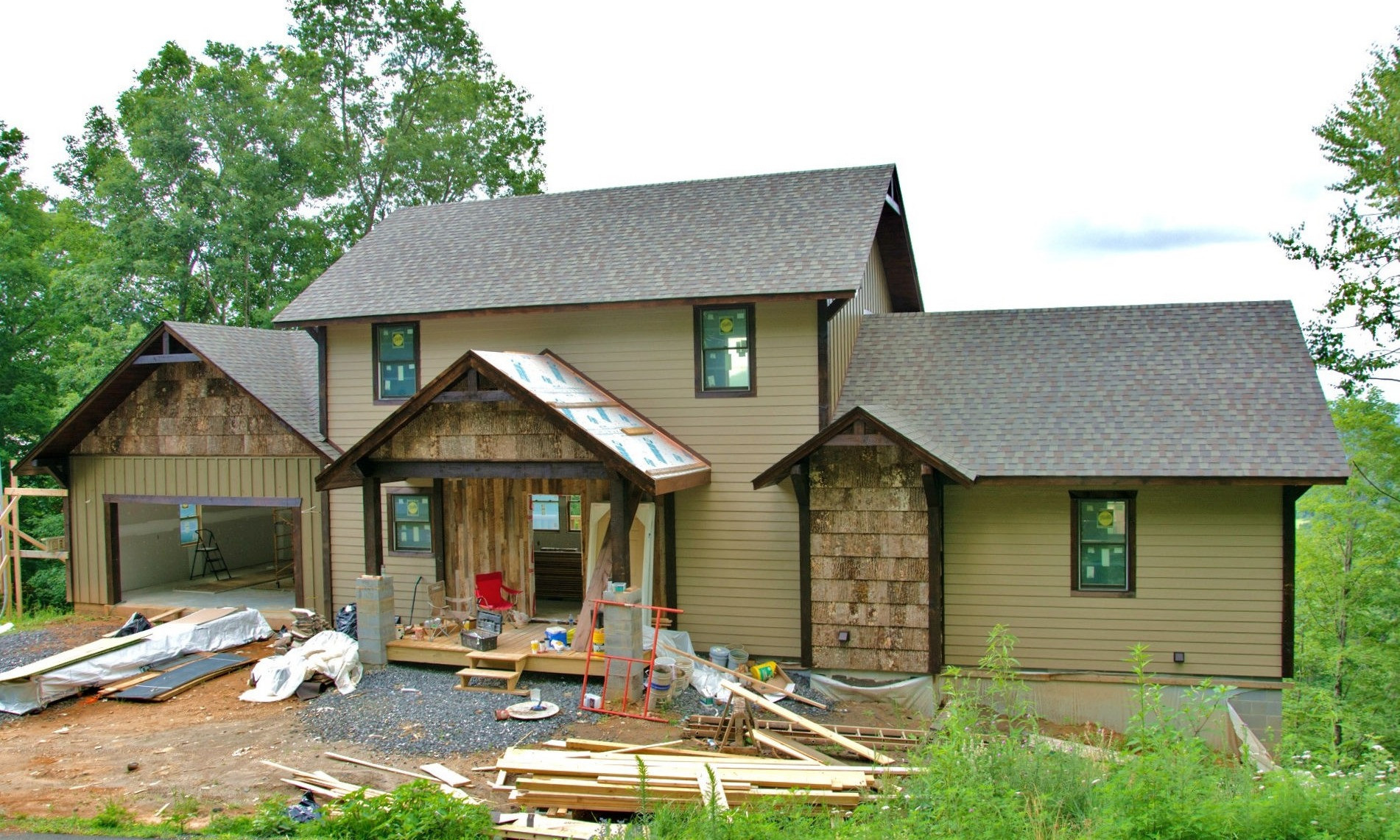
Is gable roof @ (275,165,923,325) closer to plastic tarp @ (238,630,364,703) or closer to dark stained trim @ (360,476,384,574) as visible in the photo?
dark stained trim @ (360,476,384,574)

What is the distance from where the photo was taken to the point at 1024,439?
12.5 m

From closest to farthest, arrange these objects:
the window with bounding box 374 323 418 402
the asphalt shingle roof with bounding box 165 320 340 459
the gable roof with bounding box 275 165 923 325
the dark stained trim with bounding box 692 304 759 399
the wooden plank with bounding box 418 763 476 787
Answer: the wooden plank with bounding box 418 763 476 787, the dark stained trim with bounding box 692 304 759 399, the gable roof with bounding box 275 165 923 325, the window with bounding box 374 323 418 402, the asphalt shingle roof with bounding box 165 320 340 459

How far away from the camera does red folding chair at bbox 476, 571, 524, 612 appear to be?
555 inches

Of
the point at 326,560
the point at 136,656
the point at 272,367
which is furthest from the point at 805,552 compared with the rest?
the point at 272,367

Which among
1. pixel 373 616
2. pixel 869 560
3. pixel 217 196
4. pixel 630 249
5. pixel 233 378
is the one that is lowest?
pixel 373 616

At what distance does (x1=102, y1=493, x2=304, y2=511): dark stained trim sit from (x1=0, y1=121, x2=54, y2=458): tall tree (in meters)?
9.46

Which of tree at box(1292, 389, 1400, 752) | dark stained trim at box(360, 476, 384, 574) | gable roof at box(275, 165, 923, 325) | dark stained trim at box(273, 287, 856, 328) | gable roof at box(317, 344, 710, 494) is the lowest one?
tree at box(1292, 389, 1400, 752)

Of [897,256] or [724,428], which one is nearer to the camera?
[724,428]

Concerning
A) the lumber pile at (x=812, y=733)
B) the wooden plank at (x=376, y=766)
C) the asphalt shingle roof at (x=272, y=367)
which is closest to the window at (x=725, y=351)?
the lumber pile at (x=812, y=733)

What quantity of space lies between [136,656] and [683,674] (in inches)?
294

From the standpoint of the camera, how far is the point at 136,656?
13.1m

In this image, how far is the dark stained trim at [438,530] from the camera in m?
14.6

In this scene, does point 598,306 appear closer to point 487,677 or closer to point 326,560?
point 487,677

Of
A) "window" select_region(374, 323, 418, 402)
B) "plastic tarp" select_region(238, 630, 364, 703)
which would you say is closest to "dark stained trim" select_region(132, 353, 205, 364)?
"window" select_region(374, 323, 418, 402)
